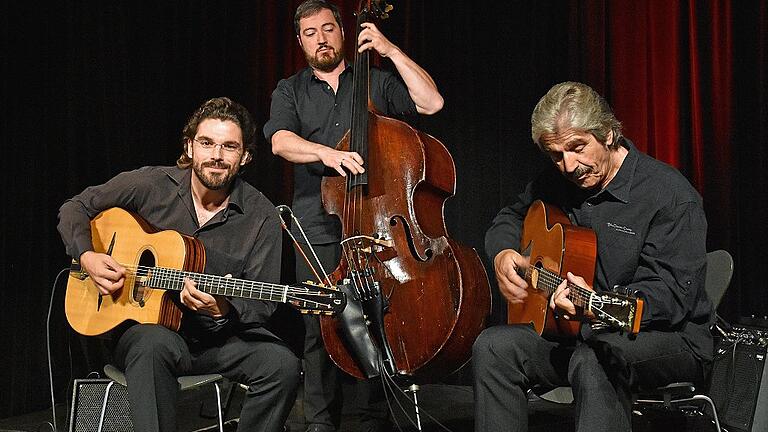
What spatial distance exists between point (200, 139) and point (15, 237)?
75.5 inches

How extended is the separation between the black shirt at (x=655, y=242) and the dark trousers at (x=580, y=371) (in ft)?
0.27

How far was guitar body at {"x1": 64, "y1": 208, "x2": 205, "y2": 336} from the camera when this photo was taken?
299cm

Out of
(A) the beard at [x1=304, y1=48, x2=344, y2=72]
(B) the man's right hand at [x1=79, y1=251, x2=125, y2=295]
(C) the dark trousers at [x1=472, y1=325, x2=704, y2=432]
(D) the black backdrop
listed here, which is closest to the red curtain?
(D) the black backdrop

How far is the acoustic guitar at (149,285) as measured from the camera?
286 cm

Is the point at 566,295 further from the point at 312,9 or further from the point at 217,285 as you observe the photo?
the point at 312,9

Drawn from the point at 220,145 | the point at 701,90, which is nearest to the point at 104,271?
the point at 220,145

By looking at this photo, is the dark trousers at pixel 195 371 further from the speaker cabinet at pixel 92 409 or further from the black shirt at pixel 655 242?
the black shirt at pixel 655 242

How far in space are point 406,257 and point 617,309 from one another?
931 millimetres

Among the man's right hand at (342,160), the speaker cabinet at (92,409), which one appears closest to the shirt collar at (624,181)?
the man's right hand at (342,160)

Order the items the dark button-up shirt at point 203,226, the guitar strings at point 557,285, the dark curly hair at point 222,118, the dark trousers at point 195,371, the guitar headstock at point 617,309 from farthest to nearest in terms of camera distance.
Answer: the dark curly hair at point 222,118 < the dark button-up shirt at point 203,226 < the dark trousers at point 195,371 < the guitar strings at point 557,285 < the guitar headstock at point 617,309

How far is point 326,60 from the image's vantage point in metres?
3.65

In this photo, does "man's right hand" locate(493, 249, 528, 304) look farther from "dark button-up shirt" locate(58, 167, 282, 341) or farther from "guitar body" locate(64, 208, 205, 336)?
"guitar body" locate(64, 208, 205, 336)

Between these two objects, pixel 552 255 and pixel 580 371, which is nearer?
pixel 580 371

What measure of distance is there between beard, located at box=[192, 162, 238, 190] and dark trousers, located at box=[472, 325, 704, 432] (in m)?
1.18
